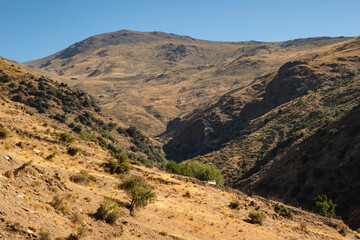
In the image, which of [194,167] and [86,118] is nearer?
[194,167]

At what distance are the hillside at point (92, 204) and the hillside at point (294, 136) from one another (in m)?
21.3

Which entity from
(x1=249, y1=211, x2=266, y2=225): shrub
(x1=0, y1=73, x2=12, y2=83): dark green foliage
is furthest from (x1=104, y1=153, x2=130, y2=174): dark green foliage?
(x1=0, y1=73, x2=12, y2=83): dark green foliage

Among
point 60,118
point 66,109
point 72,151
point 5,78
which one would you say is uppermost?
point 5,78

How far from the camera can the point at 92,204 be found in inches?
767

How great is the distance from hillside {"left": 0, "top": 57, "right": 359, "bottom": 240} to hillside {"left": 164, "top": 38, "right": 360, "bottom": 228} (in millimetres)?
21283

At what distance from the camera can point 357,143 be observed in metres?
56.7

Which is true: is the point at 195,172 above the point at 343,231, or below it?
above

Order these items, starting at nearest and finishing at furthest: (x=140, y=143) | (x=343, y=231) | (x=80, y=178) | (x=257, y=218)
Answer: (x=80, y=178)
(x=257, y=218)
(x=343, y=231)
(x=140, y=143)

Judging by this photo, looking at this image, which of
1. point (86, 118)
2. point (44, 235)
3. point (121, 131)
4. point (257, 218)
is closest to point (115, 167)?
point (257, 218)

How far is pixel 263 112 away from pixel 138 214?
128m

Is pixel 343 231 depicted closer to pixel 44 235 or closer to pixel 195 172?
pixel 44 235

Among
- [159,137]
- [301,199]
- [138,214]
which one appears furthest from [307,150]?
[159,137]

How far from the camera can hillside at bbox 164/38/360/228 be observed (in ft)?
183

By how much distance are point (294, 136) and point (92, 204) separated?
75003mm
